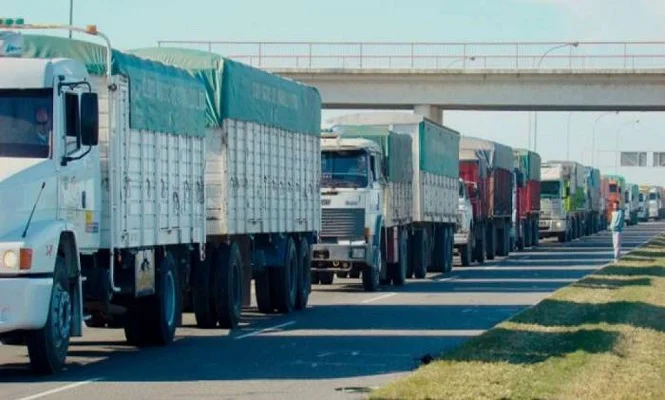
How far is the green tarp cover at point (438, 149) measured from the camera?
43000 mm

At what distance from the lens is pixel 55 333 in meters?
17.7

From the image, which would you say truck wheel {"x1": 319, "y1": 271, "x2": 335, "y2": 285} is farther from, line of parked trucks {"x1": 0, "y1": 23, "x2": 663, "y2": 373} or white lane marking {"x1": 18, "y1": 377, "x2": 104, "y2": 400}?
white lane marking {"x1": 18, "y1": 377, "x2": 104, "y2": 400}

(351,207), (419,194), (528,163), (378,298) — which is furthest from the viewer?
(528,163)

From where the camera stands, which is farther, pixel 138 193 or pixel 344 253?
pixel 344 253

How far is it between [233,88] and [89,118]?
22.9 ft

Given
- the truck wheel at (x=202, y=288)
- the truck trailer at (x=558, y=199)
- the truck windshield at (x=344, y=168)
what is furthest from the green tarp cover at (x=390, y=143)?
the truck trailer at (x=558, y=199)

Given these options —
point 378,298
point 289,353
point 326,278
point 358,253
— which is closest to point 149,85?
point 289,353

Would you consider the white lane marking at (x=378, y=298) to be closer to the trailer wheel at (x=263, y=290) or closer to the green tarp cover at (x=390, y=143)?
the green tarp cover at (x=390, y=143)

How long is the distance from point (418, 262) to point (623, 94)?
100.0 feet

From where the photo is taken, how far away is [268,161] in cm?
2703

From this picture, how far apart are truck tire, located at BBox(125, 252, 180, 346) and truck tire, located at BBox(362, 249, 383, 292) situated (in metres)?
13.4

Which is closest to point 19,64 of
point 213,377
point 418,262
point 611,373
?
point 213,377

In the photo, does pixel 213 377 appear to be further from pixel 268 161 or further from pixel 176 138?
pixel 268 161

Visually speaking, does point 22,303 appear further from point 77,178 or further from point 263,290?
point 263,290
